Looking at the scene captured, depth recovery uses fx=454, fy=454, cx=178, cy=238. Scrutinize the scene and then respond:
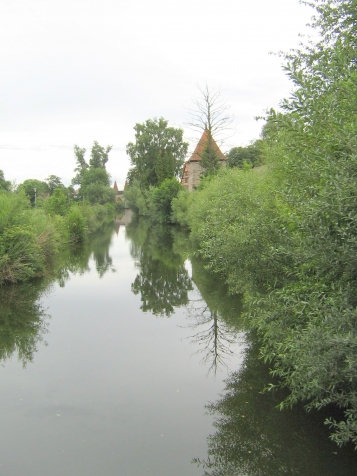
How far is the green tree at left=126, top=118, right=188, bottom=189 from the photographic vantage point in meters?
61.1

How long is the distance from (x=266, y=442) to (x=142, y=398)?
238 centimetres

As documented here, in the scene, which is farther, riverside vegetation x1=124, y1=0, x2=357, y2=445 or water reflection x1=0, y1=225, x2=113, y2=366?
water reflection x1=0, y1=225, x2=113, y2=366

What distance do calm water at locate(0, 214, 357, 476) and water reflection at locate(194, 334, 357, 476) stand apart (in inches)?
0.6

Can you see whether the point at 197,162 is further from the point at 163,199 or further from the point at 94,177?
the point at 94,177

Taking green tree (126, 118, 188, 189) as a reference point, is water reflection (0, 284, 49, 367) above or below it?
below

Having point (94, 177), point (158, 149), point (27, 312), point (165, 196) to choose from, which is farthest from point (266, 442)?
point (94, 177)

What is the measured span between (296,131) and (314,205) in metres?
0.99

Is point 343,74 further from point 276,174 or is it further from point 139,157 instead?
point 139,157

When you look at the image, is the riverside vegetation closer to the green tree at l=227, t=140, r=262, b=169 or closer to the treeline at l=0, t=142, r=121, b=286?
the treeline at l=0, t=142, r=121, b=286

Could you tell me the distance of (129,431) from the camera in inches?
261

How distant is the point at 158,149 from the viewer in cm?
6209

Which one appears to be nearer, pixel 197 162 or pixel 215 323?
pixel 215 323

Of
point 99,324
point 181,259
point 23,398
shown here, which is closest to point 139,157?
point 181,259

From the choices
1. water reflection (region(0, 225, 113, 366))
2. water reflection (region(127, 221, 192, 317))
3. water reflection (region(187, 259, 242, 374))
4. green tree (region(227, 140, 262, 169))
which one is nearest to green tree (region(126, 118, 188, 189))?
green tree (region(227, 140, 262, 169))
